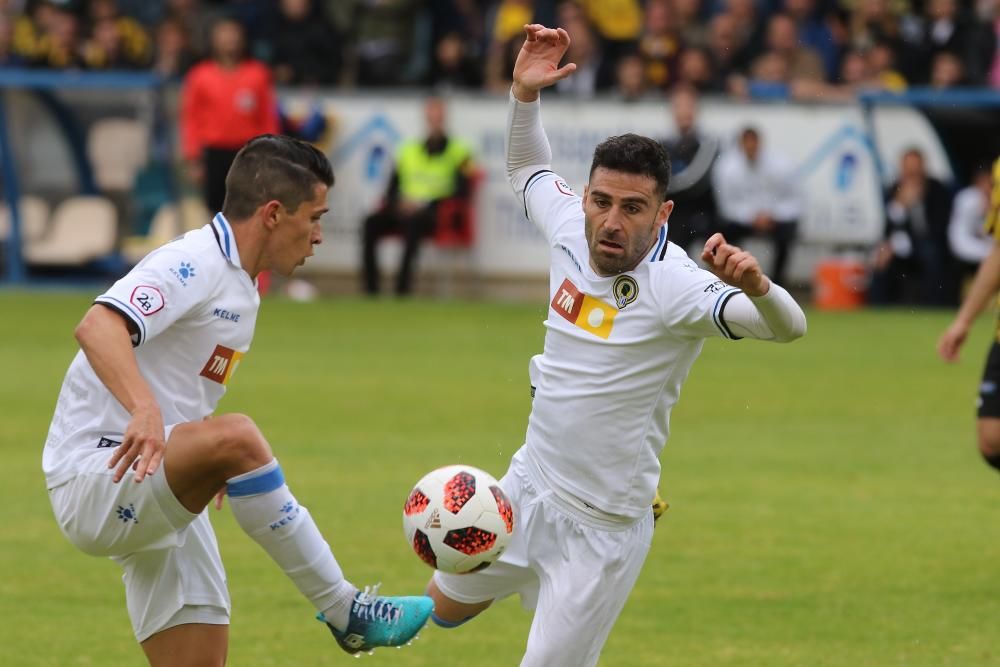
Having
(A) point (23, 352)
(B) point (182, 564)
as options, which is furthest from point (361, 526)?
(A) point (23, 352)

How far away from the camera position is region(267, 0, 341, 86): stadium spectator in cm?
2186

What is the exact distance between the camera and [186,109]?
19.3 m

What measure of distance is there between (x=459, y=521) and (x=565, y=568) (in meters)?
0.39

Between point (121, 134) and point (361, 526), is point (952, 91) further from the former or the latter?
point (361, 526)

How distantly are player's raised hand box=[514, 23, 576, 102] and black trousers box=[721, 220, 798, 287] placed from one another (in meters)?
13.0

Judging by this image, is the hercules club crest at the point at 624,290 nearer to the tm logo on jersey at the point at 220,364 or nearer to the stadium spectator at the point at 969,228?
the tm logo on jersey at the point at 220,364

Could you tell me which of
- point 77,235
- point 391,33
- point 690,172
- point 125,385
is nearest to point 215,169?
point 77,235

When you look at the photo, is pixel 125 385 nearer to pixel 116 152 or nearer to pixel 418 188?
pixel 418 188

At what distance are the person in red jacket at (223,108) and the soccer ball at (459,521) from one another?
1351 cm

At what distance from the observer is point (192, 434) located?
5.42 metres

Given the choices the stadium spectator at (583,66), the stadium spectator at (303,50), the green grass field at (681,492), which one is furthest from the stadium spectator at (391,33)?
the green grass field at (681,492)

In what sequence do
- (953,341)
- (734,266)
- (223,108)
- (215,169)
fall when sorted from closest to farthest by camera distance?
1. (734,266)
2. (953,341)
3. (223,108)
4. (215,169)

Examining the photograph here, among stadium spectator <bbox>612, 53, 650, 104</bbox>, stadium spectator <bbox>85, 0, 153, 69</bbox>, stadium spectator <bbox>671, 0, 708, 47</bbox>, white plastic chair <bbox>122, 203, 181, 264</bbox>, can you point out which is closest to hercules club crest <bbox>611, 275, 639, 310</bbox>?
stadium spectator <bbox>612, 53, 650, 104</bbox>

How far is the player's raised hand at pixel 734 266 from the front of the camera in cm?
512
